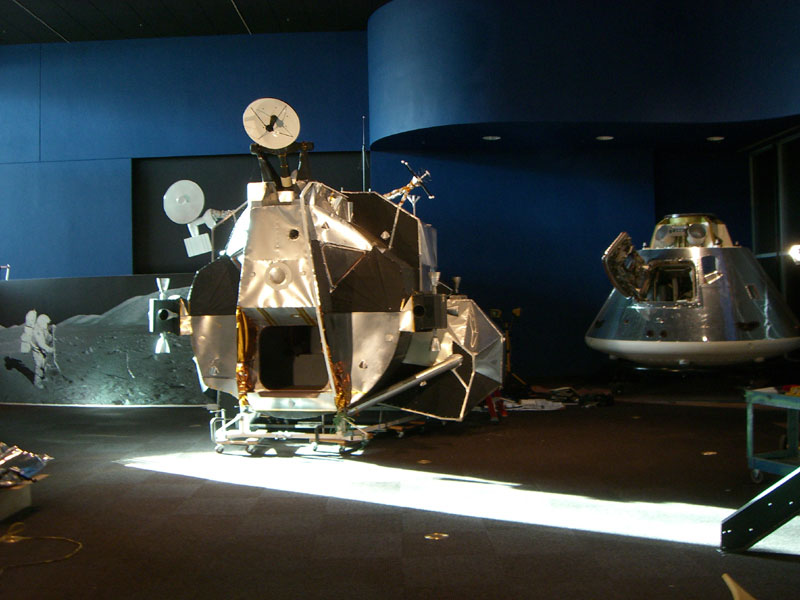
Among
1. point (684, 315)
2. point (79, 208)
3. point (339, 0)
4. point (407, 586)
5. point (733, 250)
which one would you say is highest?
point (339, 0)

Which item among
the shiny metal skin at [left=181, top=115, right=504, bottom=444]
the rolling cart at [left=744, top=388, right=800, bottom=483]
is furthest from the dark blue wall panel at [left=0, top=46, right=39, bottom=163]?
the rolling cart at [left=744, top=388, right=800, bottom=483]

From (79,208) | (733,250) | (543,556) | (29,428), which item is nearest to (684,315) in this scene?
(733,250)

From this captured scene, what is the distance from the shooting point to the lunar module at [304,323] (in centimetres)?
508

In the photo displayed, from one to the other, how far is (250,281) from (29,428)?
306 cm

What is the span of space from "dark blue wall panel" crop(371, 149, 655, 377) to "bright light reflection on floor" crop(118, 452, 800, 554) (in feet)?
15.6

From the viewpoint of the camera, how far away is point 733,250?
797cm

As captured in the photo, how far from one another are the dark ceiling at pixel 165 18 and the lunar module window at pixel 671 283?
175 inches

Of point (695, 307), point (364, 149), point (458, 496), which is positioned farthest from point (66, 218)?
point (695, 307)

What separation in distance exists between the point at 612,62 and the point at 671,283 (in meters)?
2.58

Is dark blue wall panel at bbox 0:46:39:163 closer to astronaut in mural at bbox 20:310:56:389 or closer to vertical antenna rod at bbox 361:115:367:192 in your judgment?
astronaut in mural at bbox 20:310:56:389

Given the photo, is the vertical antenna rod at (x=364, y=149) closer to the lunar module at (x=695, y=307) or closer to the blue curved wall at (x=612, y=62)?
the blue curved wall at (x=612, y=62)

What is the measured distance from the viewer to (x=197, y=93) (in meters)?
9.46

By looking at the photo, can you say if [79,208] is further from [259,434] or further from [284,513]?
[284,513]

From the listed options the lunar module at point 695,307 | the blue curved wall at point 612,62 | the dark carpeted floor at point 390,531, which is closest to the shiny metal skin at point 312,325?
the dark carpeted floor at point 390,531
